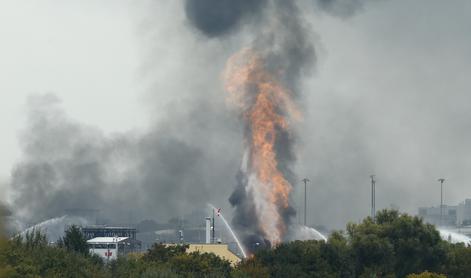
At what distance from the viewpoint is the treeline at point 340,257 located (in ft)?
389

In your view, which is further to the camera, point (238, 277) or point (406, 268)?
point (406, 268)

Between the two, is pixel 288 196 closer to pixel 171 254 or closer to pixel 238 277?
pixel 171 254

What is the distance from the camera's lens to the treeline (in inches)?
4670

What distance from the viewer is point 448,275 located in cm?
14600

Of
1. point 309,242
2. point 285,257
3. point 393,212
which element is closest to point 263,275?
point 285,257

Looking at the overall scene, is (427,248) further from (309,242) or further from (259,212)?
(259,212)

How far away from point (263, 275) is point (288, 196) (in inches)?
2689

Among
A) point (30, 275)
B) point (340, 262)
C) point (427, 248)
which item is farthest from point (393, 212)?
point (30, 275)

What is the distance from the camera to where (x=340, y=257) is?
137 m

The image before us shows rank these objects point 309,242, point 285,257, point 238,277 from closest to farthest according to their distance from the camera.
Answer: point 238,277 → point 285,257 → point 309,242

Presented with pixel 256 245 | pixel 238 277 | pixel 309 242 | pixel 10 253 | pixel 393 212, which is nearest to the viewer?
pixel 10 253

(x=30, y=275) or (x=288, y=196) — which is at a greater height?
(x=288, y=196)

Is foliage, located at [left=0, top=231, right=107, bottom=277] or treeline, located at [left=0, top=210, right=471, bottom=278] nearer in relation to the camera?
foliage, located at [left=0, top=231, right=107, bottom=277]

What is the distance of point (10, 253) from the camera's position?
77.6 m
